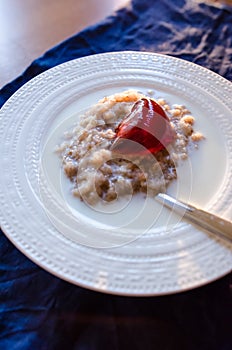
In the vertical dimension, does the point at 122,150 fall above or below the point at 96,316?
above

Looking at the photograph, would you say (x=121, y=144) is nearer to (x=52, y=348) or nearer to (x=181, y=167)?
(x=181, y=167)

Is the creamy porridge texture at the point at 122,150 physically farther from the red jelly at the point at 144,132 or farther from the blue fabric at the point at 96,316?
the blue fabric at the point at 96,316

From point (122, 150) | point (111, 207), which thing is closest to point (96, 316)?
point (111, 207)

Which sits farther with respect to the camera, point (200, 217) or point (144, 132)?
point (144, 132)

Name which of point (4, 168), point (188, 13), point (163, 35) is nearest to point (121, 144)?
point (4, 168)

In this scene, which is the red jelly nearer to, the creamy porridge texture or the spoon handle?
the creamy porridge texture

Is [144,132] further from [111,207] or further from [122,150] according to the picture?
[111,207]

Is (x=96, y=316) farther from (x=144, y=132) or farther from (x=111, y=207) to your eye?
(x=144, y=132)

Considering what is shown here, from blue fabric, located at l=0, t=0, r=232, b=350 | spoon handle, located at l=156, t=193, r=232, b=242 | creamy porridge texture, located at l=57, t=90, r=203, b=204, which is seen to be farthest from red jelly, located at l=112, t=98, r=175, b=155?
blue fabric, located at l=0, t=0, r=232, b=350
